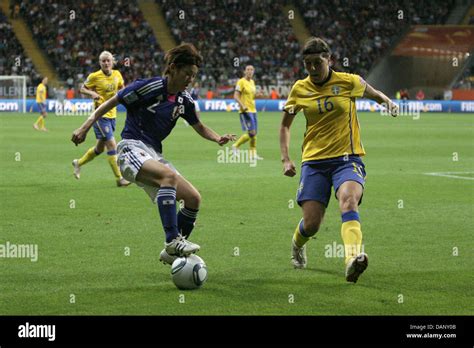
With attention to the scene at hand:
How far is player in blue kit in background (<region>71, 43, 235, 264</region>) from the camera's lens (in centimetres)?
841

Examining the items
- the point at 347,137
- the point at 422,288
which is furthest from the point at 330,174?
the point at 422,288

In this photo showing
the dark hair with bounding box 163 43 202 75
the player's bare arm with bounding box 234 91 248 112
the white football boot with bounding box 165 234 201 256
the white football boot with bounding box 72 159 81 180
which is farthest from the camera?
the player's bare arm with bounding box 234 91 248 112

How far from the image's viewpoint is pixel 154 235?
11.4 meters

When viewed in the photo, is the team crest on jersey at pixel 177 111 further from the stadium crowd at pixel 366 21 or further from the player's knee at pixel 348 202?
the stadium crowd at pixel 366 21

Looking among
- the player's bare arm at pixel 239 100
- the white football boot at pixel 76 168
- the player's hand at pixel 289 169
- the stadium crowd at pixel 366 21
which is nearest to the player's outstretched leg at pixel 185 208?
the player's hand at pixel 289 169

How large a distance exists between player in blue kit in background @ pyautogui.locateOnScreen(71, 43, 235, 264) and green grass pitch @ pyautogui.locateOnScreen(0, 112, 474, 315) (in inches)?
22.4

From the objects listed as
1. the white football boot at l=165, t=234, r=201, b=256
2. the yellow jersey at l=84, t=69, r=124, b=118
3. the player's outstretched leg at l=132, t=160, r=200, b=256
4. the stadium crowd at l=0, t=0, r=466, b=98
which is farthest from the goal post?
the white football boot at l=165, t=234, r=201, b=256

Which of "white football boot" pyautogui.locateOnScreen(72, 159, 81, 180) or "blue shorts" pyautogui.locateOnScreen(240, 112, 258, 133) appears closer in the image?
"white football boot" pyautogui.locateOnScreen(72, 159, 81, 180)

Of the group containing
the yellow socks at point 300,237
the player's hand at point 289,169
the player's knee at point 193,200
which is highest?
the player's hand at point 289,169

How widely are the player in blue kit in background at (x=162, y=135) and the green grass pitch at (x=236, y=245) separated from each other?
1.87ft

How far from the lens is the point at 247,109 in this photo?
77.9 feet

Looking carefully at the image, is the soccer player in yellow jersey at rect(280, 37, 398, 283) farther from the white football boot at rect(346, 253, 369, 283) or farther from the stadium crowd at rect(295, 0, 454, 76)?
the stadium crowd at rect(295, 0, 454, 76)

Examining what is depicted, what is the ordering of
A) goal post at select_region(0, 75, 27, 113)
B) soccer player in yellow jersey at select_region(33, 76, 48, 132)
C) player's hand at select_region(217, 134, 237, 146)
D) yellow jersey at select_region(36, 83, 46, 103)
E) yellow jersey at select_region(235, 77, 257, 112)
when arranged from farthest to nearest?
1. goal post at select_region(0, 75, 27, 113)
2. yellow jersey at select_region(36, 83, 46, 103)
3. soccer player in yellow jersey at select_region(33, 76, 48, 132)
4. yellow jersey at select_region(235, 77, 257, 112)
5. player's hand at select_region(217, 134, 237, 146)

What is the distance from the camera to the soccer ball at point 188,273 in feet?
26.7
